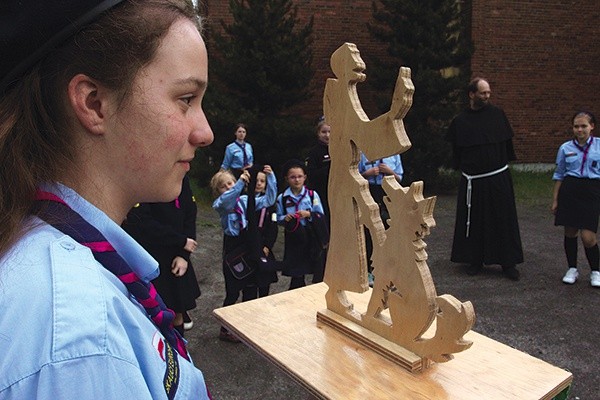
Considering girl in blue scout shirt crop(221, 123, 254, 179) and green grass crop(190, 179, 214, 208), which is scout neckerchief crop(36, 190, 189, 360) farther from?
green grass crop(190, 179, 214, 208)

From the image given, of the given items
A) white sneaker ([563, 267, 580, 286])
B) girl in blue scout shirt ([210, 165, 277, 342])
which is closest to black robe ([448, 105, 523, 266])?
white sneaker ([563, 267, 580, 286])

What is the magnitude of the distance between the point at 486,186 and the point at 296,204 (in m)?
2.44

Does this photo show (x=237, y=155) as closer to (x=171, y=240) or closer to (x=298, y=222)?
(x=298, y=222)

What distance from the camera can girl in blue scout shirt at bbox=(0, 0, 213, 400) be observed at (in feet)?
1.88

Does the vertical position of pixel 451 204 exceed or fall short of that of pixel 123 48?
it falls short

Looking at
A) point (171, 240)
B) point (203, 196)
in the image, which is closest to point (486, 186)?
point (171, 240)

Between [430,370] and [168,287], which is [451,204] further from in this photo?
[430,370]

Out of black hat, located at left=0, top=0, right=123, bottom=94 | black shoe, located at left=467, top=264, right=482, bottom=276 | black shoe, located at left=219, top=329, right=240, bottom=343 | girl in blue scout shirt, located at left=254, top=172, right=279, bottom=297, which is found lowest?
black shoe, located at left=467, top=264, right=482, bottom=276

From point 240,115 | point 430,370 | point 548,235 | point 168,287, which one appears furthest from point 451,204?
point 430,370

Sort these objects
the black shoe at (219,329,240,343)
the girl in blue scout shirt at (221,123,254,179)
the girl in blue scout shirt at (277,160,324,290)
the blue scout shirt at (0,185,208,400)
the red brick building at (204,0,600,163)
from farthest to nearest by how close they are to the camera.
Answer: the red brick building at (204,0,600,163)
the girl in blue scout shirt at (221,123,254,179)
the girl in blue scout shirt at (277,160,324,290)
the black shoe at (219,329,240,343)
the blue scout shirt at (0,185,208,400)

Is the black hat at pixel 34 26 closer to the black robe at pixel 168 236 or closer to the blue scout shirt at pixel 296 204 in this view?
the black robe at pixel 168 236

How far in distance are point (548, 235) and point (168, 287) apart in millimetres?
6097

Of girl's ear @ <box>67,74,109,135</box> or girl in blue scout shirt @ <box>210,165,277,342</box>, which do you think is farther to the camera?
girl in blue scout shirt @ <box>210,165,277,342</box>

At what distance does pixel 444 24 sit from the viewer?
10.7 metres
